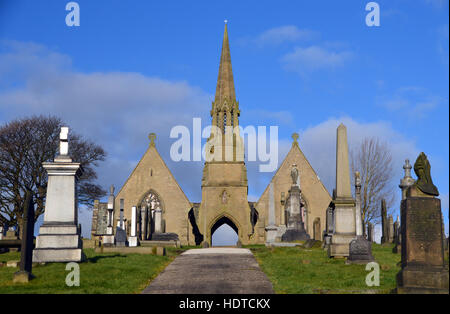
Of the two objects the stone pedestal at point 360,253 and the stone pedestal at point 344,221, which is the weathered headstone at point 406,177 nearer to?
the stone pedestal at point 344,221

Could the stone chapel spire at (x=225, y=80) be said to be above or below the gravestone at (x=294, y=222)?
above

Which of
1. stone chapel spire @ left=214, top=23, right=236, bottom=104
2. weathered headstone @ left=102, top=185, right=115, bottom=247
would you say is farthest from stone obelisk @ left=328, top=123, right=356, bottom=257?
stone chapel spire @ left=214, top=23, right=236, bottom=104

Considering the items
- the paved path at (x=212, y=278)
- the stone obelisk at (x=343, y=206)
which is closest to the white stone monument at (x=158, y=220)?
the paved path at (x=212, y=278)

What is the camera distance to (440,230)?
1097 centimetres

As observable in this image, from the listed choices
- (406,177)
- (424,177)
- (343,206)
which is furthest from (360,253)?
(406,177)

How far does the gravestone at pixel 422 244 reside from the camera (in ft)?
35.0

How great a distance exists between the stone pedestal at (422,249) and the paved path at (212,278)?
2.96 meters

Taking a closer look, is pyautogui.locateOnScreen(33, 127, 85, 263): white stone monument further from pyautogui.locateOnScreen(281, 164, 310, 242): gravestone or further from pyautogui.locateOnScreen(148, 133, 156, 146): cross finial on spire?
pyautogui.locateOnScreen(148, 133, 156, 146): cross finial on spire

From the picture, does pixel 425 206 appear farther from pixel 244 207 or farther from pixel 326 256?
pixel 244 207

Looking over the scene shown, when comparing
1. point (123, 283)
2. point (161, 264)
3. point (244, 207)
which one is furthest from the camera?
point (244, 207)

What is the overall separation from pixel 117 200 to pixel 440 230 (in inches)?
1594

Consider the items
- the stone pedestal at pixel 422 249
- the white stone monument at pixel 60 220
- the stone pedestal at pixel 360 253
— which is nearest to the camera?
the stone pedestal at pixel 422 249
